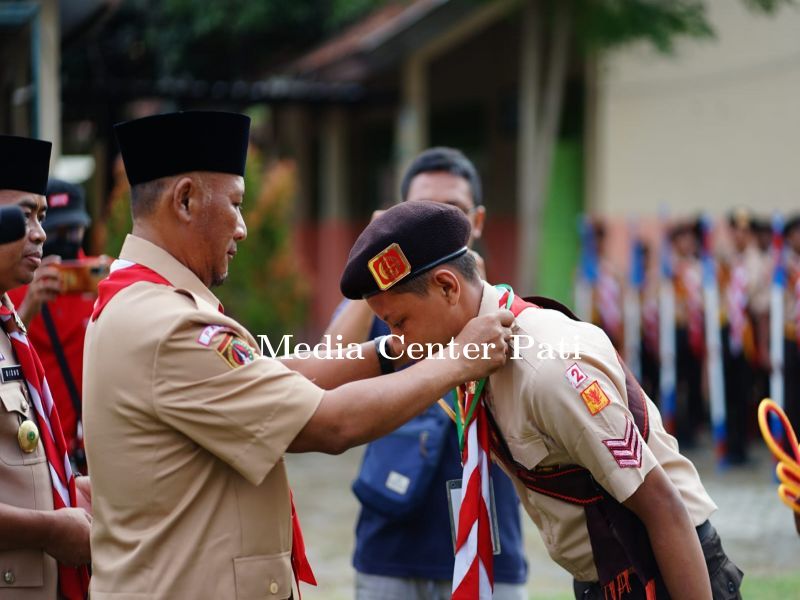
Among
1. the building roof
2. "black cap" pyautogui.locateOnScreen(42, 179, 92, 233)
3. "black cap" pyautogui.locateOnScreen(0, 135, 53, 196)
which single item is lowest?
"black cap" pyautogui.locateOnScreen(42, 179, 92, 233)

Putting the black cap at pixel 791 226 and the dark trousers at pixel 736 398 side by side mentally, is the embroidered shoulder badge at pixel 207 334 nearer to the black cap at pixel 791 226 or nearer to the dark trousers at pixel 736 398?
the black cap at pixel 791 226

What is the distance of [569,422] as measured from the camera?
2709 mm

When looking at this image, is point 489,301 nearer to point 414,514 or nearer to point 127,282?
point 127,282

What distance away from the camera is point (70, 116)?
13.6 m

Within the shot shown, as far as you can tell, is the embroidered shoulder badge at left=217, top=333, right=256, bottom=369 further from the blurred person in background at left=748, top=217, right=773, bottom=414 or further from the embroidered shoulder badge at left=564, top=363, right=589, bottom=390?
the blurred person in background at left=748, top=217, right=773, bottom=414

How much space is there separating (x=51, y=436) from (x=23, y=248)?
1.75 feet

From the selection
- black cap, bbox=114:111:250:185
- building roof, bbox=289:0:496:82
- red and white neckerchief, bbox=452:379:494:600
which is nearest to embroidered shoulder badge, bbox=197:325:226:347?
black cap, bbox=114:111:250:185

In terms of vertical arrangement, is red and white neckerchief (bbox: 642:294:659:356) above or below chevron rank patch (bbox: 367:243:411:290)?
below

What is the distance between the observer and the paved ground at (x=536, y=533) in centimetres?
677

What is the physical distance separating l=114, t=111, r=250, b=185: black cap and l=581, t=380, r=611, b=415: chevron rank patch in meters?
1.02

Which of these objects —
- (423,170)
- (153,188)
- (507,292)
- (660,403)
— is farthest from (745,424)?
(153,188)

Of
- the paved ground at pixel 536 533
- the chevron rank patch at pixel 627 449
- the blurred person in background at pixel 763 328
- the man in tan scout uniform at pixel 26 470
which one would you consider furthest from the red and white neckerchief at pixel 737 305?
the man in tan scout uniform at pixel 26 470

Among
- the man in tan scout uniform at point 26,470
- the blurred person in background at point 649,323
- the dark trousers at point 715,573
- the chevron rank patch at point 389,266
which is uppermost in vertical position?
the chevron rank patch at point 389,266

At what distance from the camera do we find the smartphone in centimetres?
452
